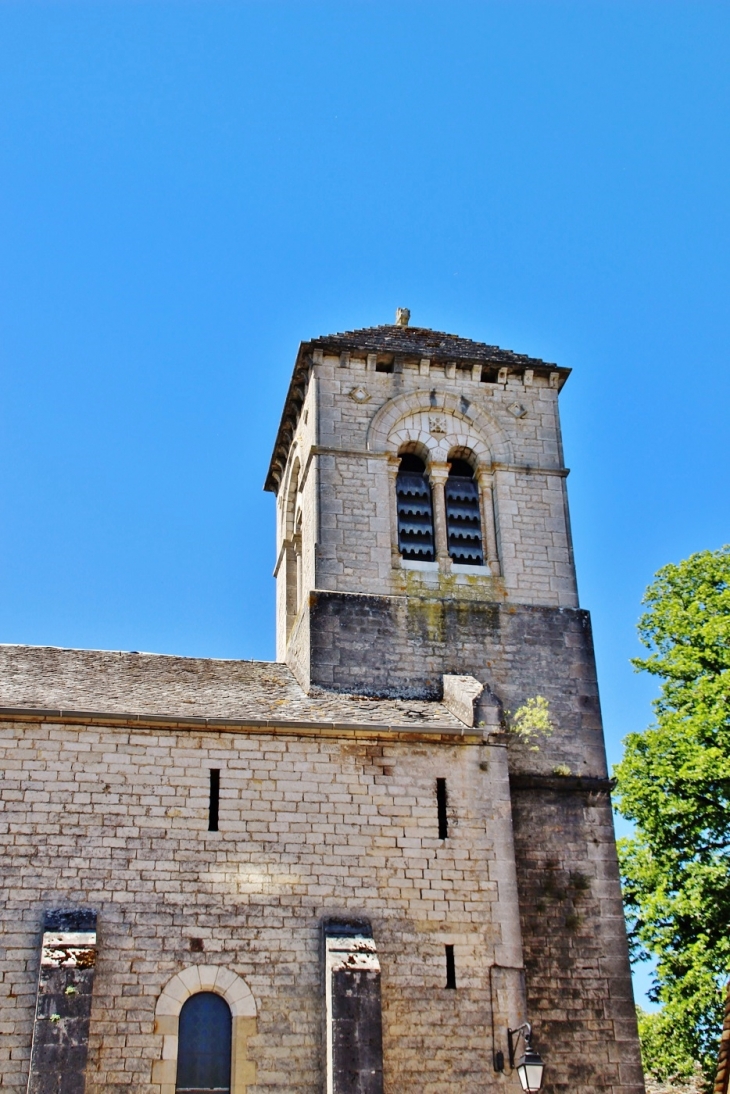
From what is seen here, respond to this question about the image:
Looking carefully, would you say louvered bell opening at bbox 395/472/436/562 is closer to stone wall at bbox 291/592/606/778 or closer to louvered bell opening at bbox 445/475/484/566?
louvered bell opening at bbox 445/475/484/566

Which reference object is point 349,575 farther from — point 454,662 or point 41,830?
point 41,830

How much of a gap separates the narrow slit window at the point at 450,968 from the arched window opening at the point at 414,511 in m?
6.10

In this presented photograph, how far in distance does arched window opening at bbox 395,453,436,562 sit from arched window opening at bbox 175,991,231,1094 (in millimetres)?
7289

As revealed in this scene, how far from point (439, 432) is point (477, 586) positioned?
2.76 meters

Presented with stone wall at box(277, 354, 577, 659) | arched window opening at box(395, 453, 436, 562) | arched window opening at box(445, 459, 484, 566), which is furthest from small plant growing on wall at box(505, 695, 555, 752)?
arched window opening at box(395, 453, 436, 562)

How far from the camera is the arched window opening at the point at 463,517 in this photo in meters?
17.6

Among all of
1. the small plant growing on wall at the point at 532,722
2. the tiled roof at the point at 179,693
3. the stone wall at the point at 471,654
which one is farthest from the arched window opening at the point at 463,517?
the tiled roof at the point at 179,693

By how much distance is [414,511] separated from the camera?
58.4 feet

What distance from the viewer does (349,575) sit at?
16.8m

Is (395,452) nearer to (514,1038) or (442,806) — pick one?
(442,806)

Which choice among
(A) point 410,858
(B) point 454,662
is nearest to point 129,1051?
(A) point 410,858

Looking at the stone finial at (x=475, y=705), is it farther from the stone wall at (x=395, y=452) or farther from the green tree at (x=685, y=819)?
the green tree at (x=685, y=819)

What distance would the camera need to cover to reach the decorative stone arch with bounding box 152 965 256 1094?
11891 millimetres

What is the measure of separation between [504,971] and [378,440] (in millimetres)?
8313
